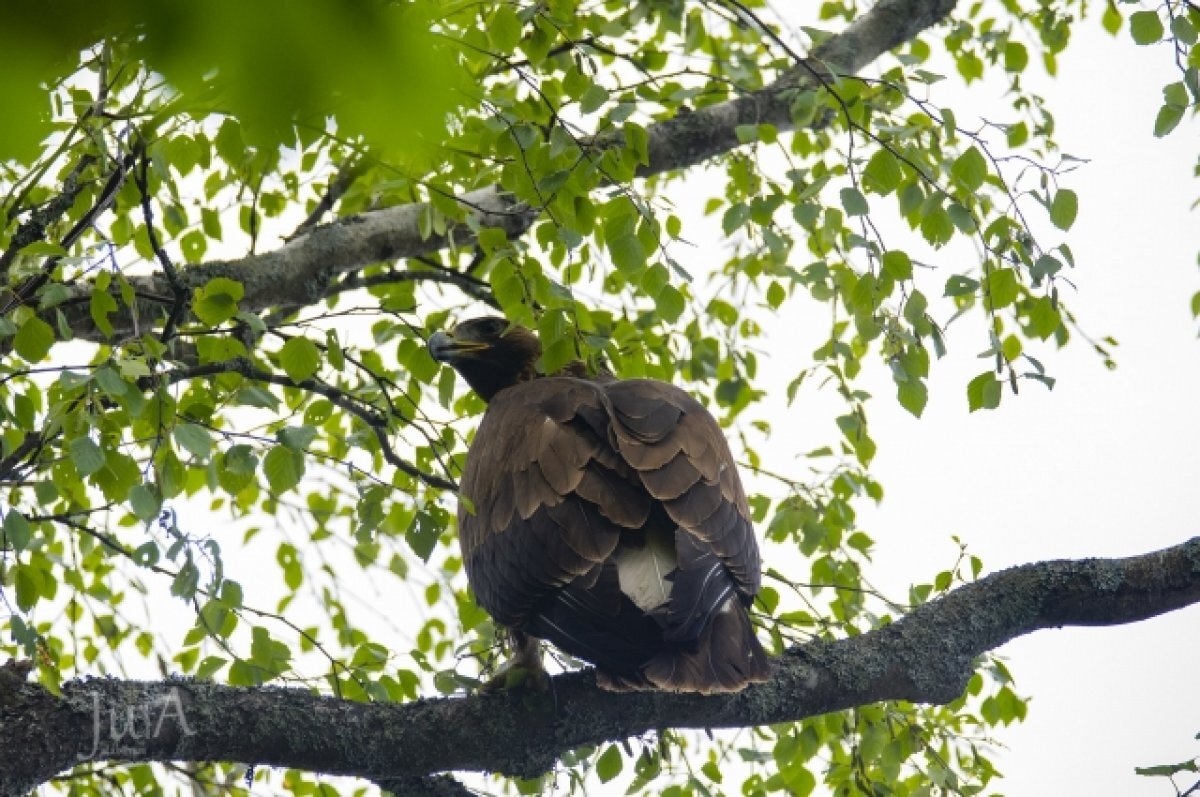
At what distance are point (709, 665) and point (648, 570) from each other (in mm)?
324

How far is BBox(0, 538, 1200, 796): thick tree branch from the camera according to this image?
10.3ft

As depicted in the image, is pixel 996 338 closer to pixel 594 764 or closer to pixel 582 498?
pixel 582 498

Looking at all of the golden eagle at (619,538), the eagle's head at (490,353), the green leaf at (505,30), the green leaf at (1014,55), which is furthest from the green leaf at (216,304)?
the green leaf at (1014,55)

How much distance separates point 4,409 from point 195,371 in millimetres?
515

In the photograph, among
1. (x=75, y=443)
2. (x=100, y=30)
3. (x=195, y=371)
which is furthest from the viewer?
(x=195, y=371)

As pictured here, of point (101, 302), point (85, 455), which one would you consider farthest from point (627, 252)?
point (85, 455)

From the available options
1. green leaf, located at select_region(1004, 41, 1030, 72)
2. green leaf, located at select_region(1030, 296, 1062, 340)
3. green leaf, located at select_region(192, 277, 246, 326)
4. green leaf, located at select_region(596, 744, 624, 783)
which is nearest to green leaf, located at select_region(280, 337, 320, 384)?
green leaf, located at select_region(192, 277, 246, 326)

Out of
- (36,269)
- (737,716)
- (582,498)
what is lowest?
(737,716)

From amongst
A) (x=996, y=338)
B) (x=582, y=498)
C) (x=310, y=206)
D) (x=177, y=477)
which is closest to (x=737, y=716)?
(x=582, y=498)

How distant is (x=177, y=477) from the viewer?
3.52 m

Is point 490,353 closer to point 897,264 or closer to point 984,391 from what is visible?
point 897,264

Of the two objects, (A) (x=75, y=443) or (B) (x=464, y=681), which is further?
(B) (x=464, y=681)

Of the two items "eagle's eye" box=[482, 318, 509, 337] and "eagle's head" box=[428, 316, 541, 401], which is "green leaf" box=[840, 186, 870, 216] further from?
"eagle's eye" box=[482, 318, 509, 337]

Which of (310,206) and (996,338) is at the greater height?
(310,206)
